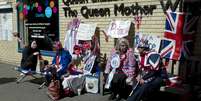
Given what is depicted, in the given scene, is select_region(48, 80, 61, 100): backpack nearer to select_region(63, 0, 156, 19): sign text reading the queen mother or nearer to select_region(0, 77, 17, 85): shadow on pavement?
select_region(63, 0, 156, 19): sign text reading the queen mother

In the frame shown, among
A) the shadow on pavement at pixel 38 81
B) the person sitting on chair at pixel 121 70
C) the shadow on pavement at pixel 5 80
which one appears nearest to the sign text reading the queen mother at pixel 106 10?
the person sitting on chair at pixel 121 70

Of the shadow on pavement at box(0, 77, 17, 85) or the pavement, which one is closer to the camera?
the pavement

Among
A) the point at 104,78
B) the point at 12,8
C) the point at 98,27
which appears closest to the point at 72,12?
the point at 98,27

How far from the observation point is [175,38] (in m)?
7.64

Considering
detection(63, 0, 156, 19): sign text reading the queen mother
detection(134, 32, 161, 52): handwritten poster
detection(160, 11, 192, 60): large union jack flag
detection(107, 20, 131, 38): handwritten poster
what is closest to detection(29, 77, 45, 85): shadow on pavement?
detection(63, 0, 156, 19): sign text reading the queen mother

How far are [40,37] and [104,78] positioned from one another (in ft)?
14.8

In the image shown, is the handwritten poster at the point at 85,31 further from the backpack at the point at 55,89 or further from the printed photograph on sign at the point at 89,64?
the backpack at the point at 55,89

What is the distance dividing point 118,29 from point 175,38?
83.2 inches

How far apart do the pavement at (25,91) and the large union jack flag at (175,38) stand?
193 cm

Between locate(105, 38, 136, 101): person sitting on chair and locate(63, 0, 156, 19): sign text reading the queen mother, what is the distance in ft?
3.44

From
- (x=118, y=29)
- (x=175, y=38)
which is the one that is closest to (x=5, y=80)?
(x=118, y=29)

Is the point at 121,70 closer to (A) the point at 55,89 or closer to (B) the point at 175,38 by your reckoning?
(B) the point at 175,38

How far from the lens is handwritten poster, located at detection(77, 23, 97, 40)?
1023 centimetres

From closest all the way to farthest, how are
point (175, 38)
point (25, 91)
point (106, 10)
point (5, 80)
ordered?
point (175, 38), point (25, 91), point (106, 10), point (5, 80)
